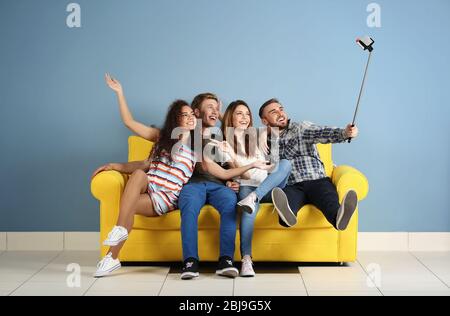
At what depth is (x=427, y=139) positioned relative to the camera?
4340 mm

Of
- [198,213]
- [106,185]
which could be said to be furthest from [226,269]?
[106,185]

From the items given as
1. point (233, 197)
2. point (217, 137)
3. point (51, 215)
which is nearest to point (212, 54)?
point (217, 137)

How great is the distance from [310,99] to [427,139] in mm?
808

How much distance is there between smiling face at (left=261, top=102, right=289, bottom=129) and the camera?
405cm

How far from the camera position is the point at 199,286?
10.9ft

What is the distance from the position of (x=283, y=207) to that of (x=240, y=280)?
1.45 feet

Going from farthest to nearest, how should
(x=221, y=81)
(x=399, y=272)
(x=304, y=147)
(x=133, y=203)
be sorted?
1. (x=221, y=81)
2. (x=304, y=147)
3. (x=399, y=272)
4. (x=133, y=203)

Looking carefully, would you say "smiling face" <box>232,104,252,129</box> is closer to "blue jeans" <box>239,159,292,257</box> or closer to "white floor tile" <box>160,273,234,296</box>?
"blue jeans" <box>239,159,292,257</box>

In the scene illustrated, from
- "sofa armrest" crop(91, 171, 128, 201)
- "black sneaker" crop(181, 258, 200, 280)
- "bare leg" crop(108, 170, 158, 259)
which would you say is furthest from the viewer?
"sofa armrest" crop(91, 171, 128, 201)

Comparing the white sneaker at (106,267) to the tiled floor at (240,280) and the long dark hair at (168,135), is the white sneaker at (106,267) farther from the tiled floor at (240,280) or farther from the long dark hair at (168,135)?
the long dark hair at (168,135)

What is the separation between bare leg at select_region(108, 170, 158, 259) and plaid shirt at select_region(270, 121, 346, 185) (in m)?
0.88

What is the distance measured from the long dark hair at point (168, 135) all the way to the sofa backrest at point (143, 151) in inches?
9.6

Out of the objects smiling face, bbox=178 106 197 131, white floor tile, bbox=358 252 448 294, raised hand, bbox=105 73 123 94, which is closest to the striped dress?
smiling face, bbox=178 106 197 131

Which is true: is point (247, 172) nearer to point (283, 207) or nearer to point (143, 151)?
point (283, 207)
